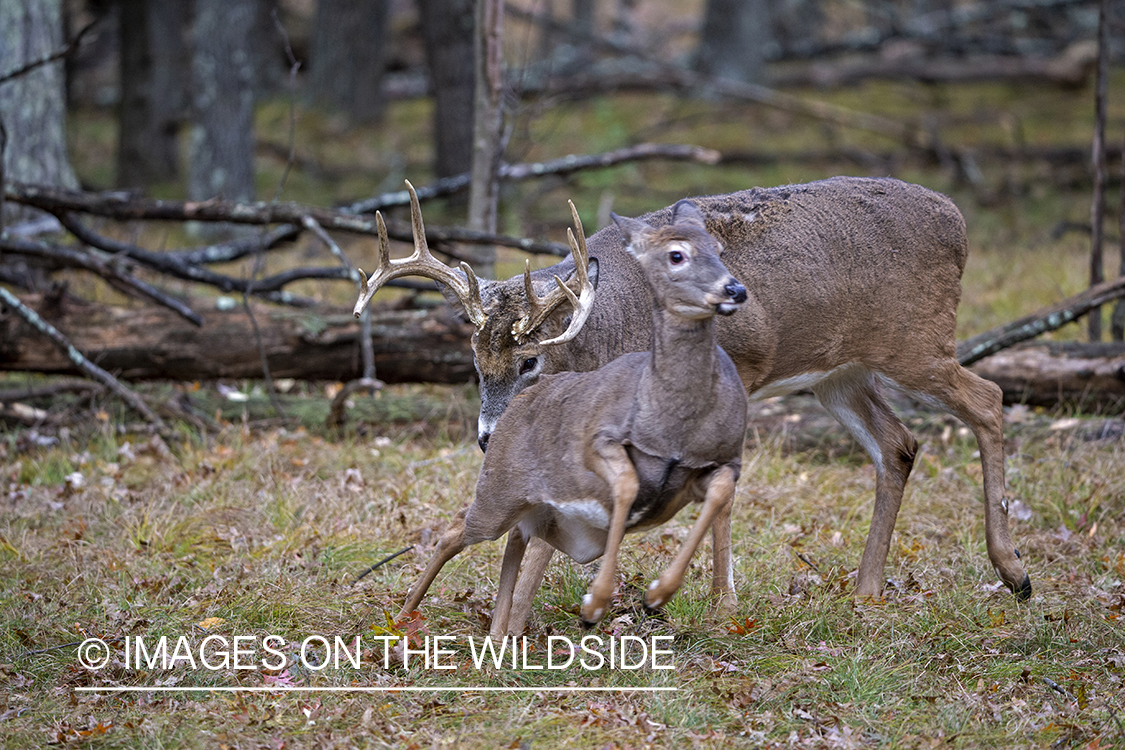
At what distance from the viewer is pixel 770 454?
6.48 m

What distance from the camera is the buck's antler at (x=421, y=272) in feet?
14.6

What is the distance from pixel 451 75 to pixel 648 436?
910cm

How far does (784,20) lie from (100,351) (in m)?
21.4

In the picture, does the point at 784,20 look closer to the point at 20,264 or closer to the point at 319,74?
the point at 319,74

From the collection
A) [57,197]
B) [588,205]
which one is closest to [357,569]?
[57,197]

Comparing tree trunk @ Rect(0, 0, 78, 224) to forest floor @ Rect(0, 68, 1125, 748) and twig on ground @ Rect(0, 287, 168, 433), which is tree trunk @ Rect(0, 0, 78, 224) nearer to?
forest floor @ Rect(0, 68, 1125, 748)

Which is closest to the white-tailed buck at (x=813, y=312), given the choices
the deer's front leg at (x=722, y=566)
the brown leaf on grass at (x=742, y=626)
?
the deer's front leg at (x=722, y=566)

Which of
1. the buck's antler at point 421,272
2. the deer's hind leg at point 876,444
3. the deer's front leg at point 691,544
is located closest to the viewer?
the deer's front leg at point 691,544

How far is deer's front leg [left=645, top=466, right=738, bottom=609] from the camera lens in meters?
3.43

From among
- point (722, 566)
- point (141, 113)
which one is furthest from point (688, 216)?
point (141, 113)

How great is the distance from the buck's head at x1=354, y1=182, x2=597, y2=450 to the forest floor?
89 centimetres

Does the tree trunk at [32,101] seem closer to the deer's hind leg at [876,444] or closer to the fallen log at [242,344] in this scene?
the fallen log at [242,344]

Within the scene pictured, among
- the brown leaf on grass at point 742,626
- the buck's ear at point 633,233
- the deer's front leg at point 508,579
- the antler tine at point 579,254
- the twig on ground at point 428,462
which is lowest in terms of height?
the twig on ground at point 428,462

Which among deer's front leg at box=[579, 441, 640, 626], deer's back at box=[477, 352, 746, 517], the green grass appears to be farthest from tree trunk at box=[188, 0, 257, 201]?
deer's front leg at box=[579, 441, 640, 626]
